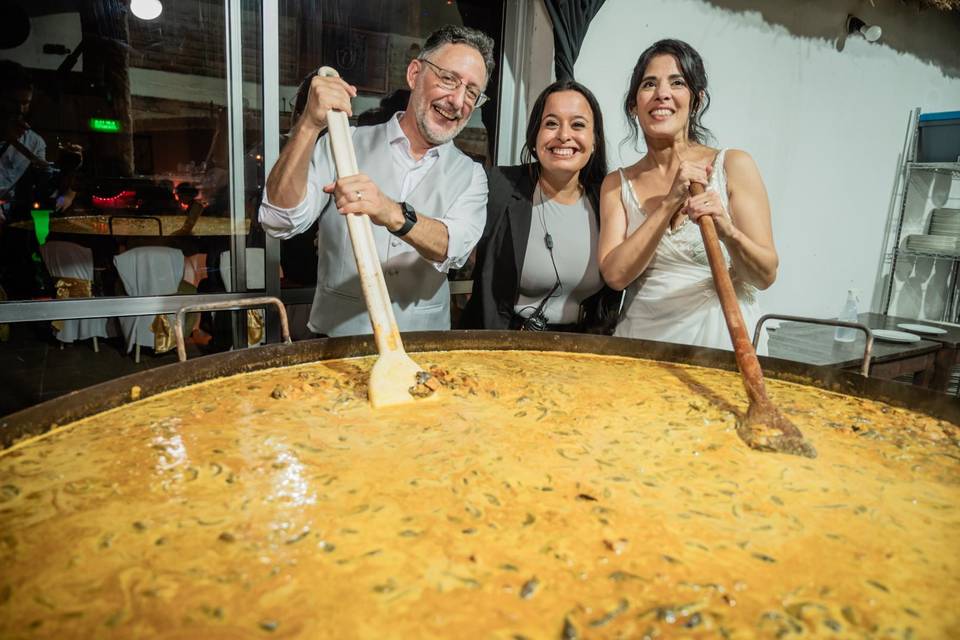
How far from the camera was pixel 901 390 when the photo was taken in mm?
1664

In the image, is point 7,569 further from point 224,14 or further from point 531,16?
point 531,16

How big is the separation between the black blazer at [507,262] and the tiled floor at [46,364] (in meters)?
1.82

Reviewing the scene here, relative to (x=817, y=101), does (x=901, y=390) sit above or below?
below

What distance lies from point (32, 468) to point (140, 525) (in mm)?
347

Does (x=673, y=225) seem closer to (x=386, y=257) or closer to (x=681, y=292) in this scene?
(x=681, y=292)

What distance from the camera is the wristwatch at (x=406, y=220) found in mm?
1900

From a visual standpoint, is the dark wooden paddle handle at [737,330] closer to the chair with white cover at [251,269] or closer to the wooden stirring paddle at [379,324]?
the wooden stirring paddle at [379,324]

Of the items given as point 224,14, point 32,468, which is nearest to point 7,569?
point 32,468

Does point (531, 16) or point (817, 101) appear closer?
point (531, 16)

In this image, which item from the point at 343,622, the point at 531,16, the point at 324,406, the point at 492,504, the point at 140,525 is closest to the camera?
the point at 343,622

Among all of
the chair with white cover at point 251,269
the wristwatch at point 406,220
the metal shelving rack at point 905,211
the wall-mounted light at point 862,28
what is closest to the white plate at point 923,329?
the metal shelving rack at point 905,211

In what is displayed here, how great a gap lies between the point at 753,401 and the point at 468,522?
870 millimetres

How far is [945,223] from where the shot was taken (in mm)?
5367

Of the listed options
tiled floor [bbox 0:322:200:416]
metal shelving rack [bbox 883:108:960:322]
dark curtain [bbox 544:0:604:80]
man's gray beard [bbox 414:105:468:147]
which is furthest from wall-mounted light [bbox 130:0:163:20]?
metal shelving rack [bbox 883:108:960:322]
